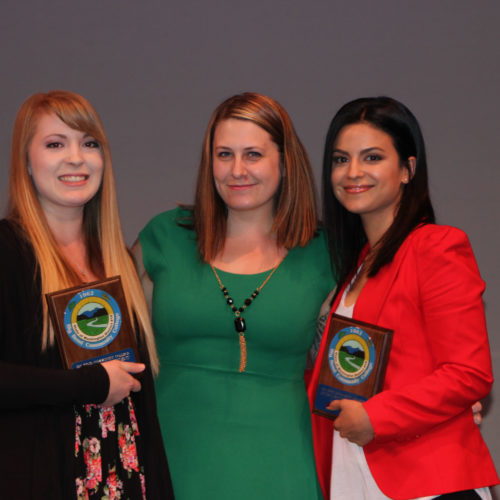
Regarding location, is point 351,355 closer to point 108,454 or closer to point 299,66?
point 108,454

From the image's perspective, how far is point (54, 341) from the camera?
5.75 feet

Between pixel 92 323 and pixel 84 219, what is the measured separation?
42 cm

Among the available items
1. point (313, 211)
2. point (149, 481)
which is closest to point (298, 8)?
point (313, 211)

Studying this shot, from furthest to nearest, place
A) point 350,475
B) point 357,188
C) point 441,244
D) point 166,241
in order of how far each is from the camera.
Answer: point 166,241 < point 357,188 < point 350,475 < point 441,244

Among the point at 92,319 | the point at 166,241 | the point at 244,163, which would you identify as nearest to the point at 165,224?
the point at 166,241

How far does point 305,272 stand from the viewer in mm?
2291

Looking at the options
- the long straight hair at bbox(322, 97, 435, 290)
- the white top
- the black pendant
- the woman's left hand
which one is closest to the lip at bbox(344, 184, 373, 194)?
the long straight hair at bbox(322, 97, 435, 290)

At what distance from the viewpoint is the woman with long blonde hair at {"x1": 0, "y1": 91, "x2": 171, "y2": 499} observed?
1673 millimetres

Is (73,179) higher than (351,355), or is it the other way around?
(73,179)

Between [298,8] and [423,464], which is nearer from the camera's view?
[423,464]

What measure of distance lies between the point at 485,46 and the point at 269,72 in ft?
3.85

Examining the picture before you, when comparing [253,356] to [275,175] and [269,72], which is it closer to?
[275,175]

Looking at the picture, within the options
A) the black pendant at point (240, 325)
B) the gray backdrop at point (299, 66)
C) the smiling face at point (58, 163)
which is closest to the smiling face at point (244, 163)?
the black pendant at point (240, 325)

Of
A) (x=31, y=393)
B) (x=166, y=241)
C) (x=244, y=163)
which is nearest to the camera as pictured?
(x=31, y=393)
